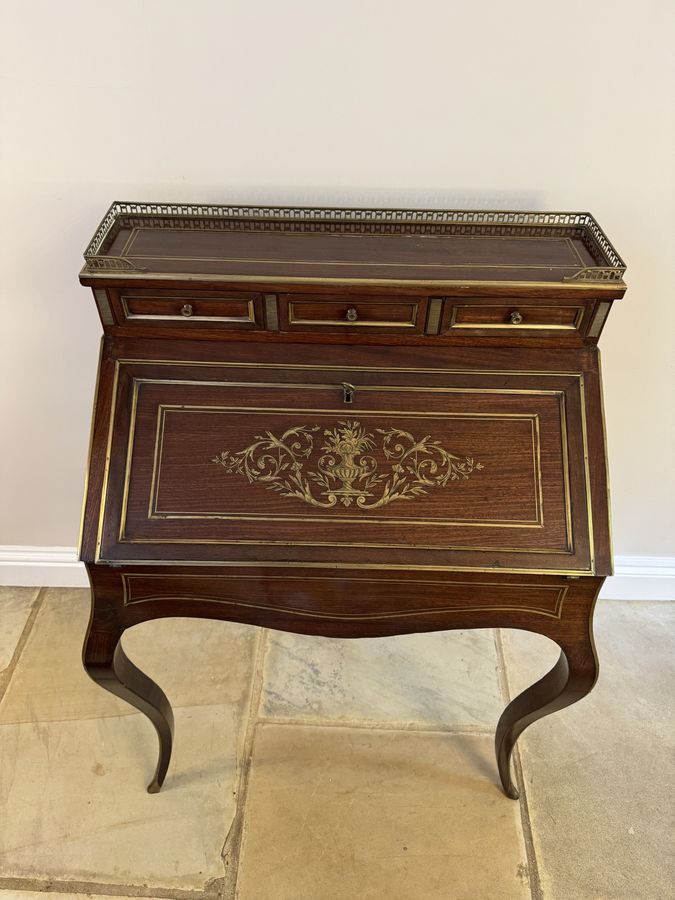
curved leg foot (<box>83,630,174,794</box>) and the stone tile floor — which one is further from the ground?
curved leg foot (<box>83,630,174,794</box>)

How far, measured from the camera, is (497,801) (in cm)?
178

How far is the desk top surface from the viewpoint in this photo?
1229mm

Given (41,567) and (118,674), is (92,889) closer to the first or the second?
(118,674)

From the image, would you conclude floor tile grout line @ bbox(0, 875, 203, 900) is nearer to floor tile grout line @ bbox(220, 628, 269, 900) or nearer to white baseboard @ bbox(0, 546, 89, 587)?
floor tile grout line @ bbox(220, 628, 269, 900)

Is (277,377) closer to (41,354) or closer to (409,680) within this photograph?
(41,354)

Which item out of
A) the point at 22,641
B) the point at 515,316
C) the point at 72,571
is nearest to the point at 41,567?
the point at 72,571

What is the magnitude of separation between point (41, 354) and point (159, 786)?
4.13 feet

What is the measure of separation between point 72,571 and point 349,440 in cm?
148

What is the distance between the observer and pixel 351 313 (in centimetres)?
126

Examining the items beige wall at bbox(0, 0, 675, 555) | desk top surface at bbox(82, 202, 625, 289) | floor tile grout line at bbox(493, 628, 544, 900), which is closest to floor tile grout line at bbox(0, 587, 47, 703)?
beige wall at bbox(0, 0, 675, 555)

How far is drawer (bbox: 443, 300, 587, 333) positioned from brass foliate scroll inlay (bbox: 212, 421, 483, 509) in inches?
9.7

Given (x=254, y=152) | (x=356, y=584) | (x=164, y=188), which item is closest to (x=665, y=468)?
(x=356, y=584)

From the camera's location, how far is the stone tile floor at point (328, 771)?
1.63 m

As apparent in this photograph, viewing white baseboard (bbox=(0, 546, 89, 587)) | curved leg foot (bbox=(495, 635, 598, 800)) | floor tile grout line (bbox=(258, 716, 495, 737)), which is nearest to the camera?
curved leg foot (bbox=(495, 635, 598, 800))
